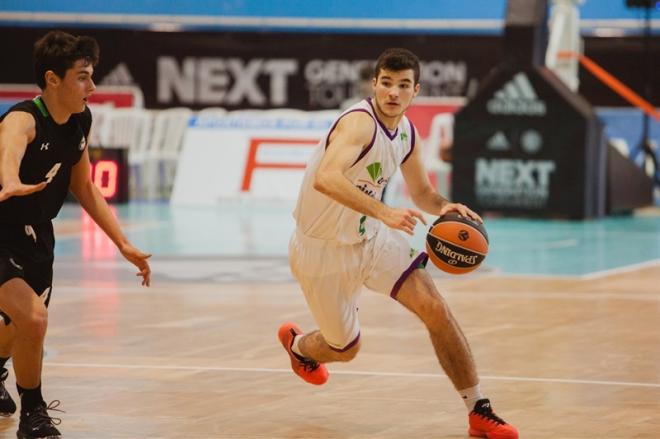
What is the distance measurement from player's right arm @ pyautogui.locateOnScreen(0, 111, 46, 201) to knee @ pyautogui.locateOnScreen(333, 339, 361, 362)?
6.47 ft

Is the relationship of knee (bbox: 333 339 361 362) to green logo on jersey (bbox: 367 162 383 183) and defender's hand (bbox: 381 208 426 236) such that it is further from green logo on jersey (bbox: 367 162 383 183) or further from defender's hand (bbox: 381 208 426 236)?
defender's hand (bbox: 381 208 426 236)

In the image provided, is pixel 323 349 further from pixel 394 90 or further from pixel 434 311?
pixel 394 90

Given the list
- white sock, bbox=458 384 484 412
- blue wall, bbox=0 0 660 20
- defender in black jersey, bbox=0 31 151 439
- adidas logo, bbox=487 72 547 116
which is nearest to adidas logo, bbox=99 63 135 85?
blue wall, bbox=0 0 660 20

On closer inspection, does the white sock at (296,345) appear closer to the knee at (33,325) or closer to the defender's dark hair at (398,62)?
the defender's dark hair at (398,62)

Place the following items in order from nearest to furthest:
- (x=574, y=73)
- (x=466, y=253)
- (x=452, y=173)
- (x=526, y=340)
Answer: (x=466, y=253), (x=526, y=340), (x=452, y=173), (x=574, y=73)

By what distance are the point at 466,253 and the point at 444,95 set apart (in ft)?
67.1

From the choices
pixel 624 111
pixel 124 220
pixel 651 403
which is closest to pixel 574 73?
pixel 624 111

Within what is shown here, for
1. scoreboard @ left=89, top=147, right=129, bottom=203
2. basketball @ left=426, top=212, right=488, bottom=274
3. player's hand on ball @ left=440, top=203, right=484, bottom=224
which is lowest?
scoreboard @ left=89, top=147, right=129, bottom=203

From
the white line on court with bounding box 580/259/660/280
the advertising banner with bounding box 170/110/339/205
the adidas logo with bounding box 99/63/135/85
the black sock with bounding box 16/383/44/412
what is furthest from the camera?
the adidas logo with bounding box 99/63/135/85

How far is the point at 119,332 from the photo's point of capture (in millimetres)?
11031

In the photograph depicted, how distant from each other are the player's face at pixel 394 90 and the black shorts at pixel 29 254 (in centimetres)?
184

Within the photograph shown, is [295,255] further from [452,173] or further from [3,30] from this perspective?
[3,30]

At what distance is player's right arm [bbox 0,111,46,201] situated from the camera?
6.54m

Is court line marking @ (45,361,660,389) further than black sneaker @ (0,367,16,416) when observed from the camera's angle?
Yes
